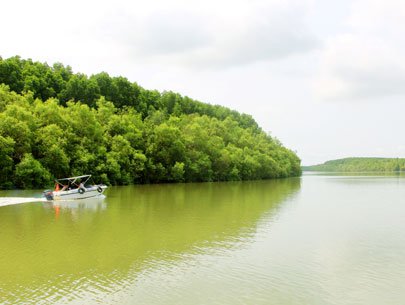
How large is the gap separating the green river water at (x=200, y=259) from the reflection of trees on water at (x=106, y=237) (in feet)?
0.18

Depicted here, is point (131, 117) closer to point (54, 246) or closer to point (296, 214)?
point (296, 214)

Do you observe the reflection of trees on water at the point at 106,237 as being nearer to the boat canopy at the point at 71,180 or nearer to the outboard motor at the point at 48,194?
the outboard motor at the point at 48,194

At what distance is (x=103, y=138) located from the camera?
2803 inches

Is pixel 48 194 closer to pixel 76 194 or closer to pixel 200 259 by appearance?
pixel 76 194

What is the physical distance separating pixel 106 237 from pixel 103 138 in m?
51.4

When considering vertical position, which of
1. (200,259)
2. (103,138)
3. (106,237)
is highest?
(103,138)

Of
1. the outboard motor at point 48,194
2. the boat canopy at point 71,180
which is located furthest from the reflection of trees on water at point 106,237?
the boat canopy at point 71,180

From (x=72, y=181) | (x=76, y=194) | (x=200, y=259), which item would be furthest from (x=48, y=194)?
(x=200, y=259)

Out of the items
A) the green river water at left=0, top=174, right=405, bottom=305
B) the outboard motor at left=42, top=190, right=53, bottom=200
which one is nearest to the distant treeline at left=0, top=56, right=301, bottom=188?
the outboard motor at left=42, top=190, right=53, bottom=200

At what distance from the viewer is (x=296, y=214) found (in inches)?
1278

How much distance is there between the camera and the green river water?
41.3ft

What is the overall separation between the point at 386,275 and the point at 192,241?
9.07 metres

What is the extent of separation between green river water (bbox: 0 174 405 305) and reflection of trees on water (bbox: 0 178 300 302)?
0.18 ft

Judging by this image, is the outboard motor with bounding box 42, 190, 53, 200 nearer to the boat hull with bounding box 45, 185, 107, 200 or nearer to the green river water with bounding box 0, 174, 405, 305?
the boat hull with bounding box 45, 185, 107, 200
